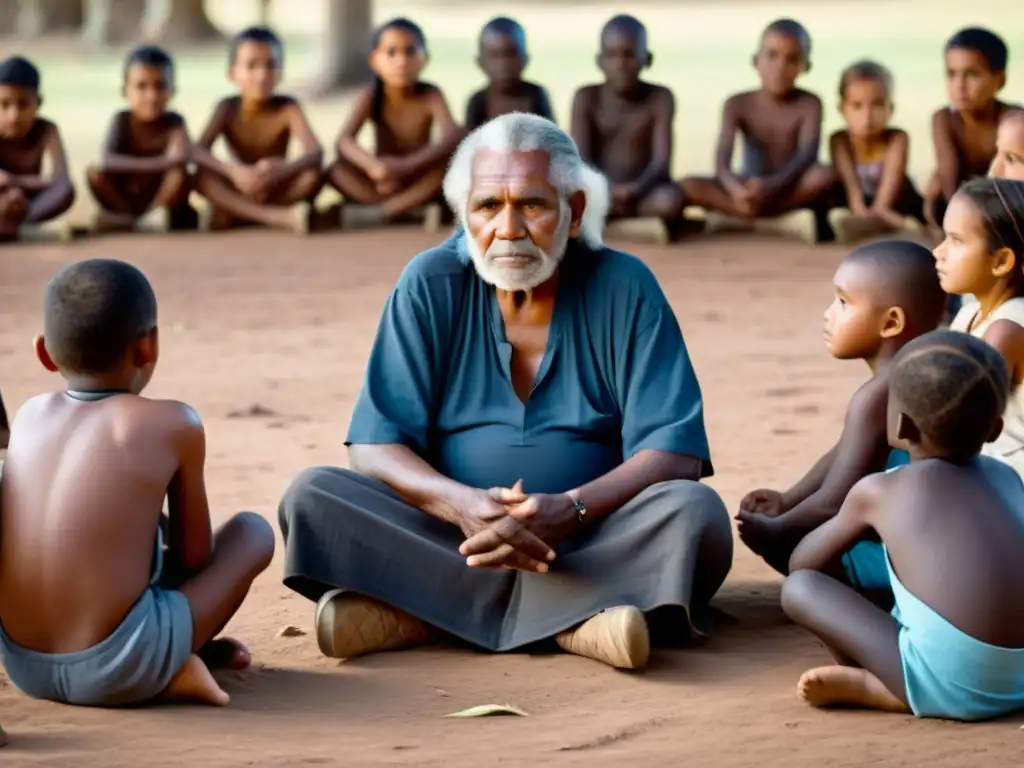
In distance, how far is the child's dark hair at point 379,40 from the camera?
1120cm

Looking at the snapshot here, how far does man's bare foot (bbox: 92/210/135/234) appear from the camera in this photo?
11508mm

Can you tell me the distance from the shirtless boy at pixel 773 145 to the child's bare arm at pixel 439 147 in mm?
1411

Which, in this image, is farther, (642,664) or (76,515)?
(642,664)

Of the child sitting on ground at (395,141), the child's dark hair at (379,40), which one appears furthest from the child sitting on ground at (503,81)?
the child's dark hair at (379,40)

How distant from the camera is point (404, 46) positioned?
11219 millimetres

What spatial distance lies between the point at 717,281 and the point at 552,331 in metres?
5.23

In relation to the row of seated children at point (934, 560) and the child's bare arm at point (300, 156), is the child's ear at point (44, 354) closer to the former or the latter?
the row of seated children at point (934, 560)

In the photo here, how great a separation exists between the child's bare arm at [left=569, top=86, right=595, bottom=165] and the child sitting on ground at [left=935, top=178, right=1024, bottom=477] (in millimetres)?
6257

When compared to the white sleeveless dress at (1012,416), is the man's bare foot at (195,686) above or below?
below

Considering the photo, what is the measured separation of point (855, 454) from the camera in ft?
15.8

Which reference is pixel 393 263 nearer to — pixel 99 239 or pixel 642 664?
pixel 99 239

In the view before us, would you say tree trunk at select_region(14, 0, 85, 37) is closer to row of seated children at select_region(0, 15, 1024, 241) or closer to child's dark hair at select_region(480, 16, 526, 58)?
row of seated children at select_region(0, 15, 1024, 241)

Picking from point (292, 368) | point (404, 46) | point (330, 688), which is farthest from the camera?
point (404, 46)

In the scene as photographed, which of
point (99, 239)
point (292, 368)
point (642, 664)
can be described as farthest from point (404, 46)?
point (642, 664)
